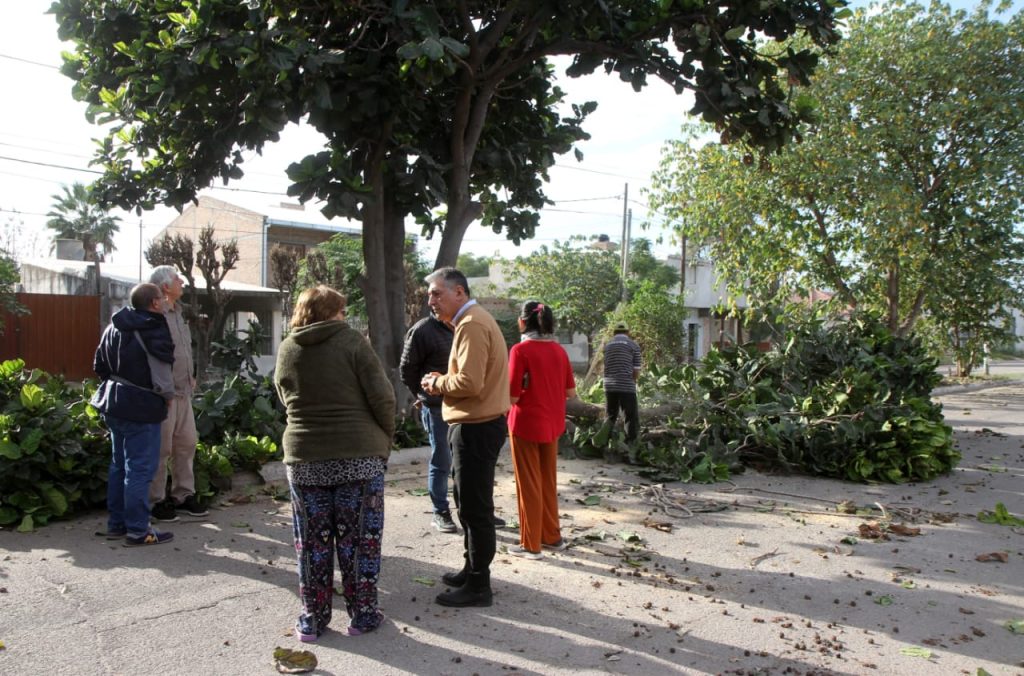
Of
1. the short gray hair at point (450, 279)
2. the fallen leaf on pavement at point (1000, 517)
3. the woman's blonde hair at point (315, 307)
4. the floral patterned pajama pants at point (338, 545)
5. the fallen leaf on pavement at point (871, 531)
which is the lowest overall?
the fallen leaf on pavement at point (871, 531)

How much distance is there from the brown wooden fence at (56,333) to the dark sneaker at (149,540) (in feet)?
56.0

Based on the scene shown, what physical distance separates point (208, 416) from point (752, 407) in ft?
20.3

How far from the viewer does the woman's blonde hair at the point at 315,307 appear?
4137 millimetres

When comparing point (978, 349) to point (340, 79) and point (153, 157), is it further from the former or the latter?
point (153, 157)

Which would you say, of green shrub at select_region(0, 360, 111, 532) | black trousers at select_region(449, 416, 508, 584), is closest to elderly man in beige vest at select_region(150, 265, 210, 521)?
green shrub at select_region(0, 360, 111, 532)

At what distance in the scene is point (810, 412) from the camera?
9.44 m

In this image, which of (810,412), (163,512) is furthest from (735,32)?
(163,512)

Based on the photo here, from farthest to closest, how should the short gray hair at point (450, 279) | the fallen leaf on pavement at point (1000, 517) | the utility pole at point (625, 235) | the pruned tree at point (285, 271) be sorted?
1. the utility pole at point (625, 235)
2. the pruned tree at point (285, 271)
3. the fallen leaf on pavement at point (1000, 517)
4. the short gray hair at point (450, 279)

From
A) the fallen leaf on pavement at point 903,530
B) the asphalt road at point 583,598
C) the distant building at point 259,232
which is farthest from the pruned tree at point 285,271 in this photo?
the fallen leaf on pavement at point 903,530

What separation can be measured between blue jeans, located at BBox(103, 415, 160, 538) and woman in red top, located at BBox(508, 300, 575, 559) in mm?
2562

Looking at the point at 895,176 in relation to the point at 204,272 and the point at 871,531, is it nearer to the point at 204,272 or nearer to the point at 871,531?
the point at 871,531

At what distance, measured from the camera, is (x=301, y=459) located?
13.3ft

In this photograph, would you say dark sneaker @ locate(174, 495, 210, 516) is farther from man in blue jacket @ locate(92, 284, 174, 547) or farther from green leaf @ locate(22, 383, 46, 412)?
green leaf @ locate(22, 383, 46, 412)

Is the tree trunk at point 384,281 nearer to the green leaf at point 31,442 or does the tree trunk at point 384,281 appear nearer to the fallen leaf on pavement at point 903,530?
the green leaf at point 31,442
